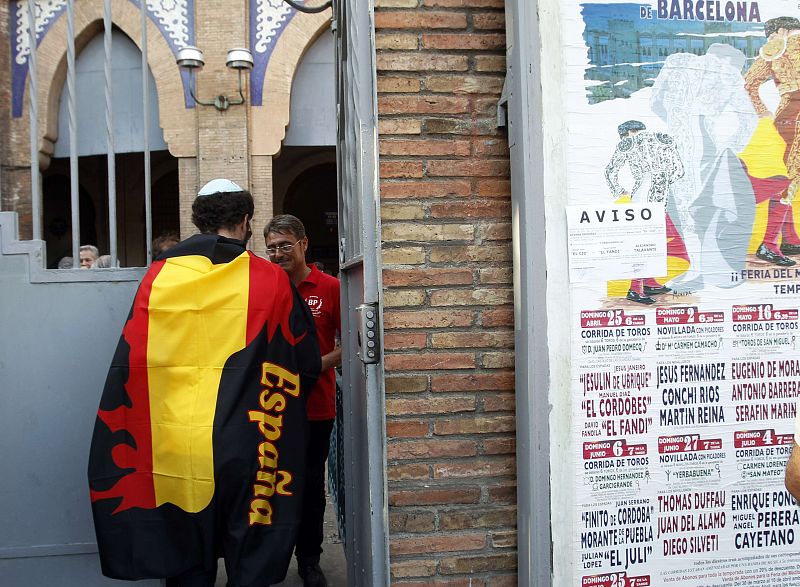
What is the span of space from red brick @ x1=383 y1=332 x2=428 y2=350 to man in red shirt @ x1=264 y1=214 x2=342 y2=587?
1.21 metres

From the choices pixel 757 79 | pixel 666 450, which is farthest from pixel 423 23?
pixel 666 450

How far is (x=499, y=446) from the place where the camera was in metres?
2.65

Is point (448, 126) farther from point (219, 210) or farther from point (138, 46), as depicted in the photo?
point (138, 46)

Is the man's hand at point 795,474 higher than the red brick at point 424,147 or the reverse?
the reverse

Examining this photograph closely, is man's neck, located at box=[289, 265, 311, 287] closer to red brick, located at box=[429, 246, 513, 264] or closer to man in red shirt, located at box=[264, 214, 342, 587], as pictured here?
man in red shirt, located at box=[264, 214, 342, 587]

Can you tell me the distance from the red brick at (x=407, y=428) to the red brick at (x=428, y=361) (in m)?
0.19

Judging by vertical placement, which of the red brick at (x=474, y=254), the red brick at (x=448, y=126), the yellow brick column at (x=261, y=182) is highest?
the yellow brick column at (x=261, y=182)

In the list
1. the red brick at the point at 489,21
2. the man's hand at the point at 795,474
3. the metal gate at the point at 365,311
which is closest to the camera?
the man's hand at the point at 795,474

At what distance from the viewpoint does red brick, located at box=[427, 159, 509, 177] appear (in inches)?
103

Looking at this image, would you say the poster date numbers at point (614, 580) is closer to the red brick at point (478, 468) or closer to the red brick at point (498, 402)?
the red brick at point (478, 468)

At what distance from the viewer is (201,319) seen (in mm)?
2619

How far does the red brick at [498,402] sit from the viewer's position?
104 inches

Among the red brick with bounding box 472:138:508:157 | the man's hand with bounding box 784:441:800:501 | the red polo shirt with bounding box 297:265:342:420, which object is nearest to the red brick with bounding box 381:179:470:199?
the red brick with bounding box 472:138:508:157

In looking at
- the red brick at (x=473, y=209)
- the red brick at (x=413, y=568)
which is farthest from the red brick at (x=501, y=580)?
the red brick at (x=473, y=209)
